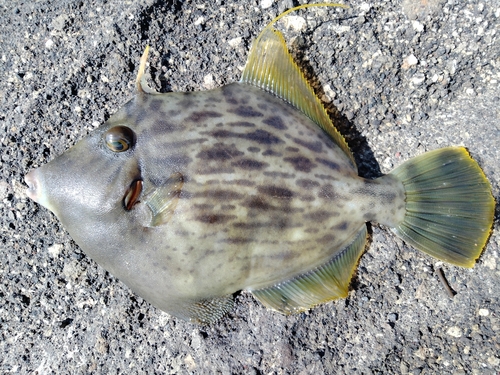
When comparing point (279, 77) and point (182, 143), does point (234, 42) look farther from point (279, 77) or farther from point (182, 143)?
point (182, 143)

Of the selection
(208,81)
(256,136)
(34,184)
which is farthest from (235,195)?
(34,184)

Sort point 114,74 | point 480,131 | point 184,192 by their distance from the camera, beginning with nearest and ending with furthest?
point 184,192 < point 480,131 < point 114,74

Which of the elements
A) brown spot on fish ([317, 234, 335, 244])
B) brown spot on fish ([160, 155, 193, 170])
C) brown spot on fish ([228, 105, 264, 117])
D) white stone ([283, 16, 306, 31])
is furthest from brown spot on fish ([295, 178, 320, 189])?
white stone ([283, 16, 306, 31])

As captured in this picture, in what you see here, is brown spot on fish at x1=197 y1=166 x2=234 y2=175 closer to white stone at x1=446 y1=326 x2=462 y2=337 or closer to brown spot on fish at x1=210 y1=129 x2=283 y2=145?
brown spot on fish at x1=210 y1=129 x2=283 y2=145

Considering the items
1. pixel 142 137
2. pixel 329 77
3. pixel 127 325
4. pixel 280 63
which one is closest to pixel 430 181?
pixel 329 77

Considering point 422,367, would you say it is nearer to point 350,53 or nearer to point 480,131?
point 480,131

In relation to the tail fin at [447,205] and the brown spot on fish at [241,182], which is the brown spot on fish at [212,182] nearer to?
the brown spot on fish at [241,182]
